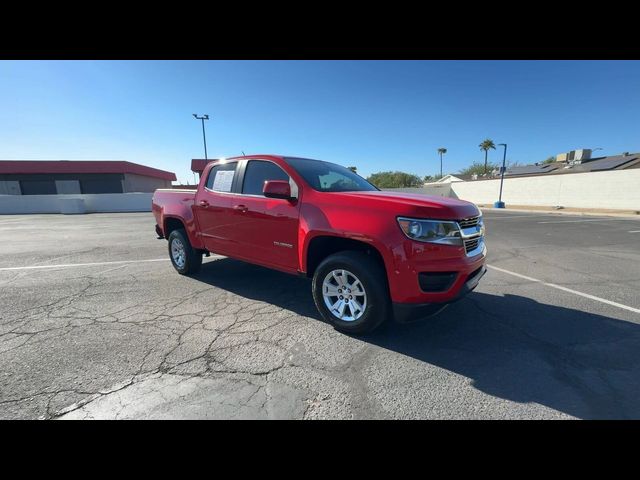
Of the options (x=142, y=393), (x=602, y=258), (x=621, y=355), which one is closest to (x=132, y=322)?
(x=142, y=393)

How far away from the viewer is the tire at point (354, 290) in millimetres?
2773

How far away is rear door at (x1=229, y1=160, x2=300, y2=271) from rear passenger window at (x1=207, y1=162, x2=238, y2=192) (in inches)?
11.0

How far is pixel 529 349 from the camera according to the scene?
2732mm

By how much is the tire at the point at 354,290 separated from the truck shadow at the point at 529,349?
248 millimetres

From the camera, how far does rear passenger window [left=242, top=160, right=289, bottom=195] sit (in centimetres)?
371

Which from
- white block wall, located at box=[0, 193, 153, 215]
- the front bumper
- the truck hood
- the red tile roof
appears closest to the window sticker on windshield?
the truck hood

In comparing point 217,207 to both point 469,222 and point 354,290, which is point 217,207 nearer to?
point 354,290

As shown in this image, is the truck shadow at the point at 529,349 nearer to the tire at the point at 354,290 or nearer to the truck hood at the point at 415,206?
the tire at the point at 354,290

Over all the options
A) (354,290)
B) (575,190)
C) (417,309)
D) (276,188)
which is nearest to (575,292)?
A: (417,309)

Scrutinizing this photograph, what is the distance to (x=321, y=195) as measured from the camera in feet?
10.4

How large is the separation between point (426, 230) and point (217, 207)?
308cm

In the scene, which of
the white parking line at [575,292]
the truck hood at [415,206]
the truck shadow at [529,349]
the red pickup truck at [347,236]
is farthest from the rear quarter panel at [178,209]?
the white parking line at [575,292]
